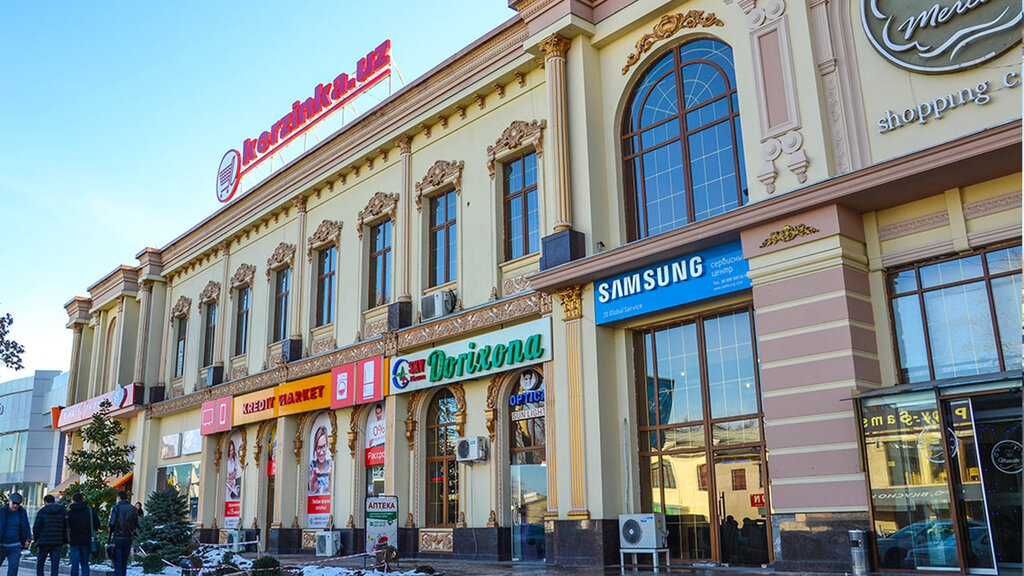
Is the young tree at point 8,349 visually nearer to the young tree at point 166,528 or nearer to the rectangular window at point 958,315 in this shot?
the young tree at point 166,528

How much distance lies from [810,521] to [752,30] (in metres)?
8.03

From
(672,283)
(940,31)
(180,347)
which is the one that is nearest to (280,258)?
(180,347)

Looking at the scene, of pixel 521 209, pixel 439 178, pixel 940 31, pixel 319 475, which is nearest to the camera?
pixel 940 31

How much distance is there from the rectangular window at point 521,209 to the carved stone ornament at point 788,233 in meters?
6.18

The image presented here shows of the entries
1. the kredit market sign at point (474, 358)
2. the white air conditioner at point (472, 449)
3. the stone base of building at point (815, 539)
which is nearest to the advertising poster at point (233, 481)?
the kredit market sign at point (474, 358)

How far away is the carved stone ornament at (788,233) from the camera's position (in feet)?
41.7

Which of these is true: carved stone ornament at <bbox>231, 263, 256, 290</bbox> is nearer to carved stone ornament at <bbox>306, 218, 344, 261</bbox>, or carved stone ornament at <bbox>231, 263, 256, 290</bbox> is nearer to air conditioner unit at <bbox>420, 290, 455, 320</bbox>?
carved stone ornament at <bbox>306, 218, 344, 261</bbox>

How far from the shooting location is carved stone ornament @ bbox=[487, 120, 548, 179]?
18.3 metres

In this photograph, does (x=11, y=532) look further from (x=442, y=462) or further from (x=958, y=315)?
(x=958, y=315)

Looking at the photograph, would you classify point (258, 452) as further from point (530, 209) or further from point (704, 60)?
point (704, 60)

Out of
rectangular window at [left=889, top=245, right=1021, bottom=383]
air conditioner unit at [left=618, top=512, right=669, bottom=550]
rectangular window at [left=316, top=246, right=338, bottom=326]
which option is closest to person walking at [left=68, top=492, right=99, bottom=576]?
air conditioner unit at [left=618, top=512, right=669, bottom=550]

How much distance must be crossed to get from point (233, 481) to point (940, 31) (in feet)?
80.0

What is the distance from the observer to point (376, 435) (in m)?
21.8

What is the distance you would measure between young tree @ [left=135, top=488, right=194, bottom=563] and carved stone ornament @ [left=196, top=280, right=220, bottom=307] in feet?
43.5
